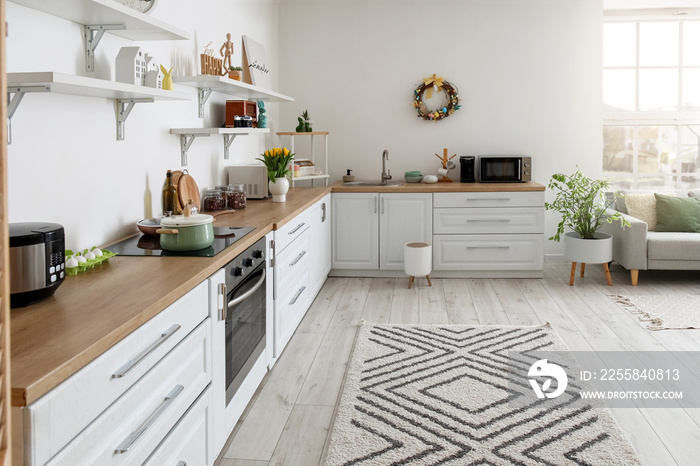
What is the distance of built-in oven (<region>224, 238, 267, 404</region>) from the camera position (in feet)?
7.73

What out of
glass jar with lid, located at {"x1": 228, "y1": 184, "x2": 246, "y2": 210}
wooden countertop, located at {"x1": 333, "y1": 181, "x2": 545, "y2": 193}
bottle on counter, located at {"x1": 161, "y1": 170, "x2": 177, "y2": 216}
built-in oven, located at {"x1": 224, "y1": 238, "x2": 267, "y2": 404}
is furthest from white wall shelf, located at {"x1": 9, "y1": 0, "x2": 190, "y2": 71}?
wooden countertop, located at {"x1": 333, "y1": 181, "x2": 545, "y2": 193}

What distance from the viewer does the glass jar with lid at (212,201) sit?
350 cm

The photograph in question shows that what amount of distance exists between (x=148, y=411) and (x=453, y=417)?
→ 146 cm

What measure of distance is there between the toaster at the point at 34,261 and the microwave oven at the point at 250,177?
8.25 ft

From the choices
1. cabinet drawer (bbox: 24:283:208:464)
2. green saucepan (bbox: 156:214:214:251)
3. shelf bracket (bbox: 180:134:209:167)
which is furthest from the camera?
shelf bracket (bbox: 180:134:209:167)

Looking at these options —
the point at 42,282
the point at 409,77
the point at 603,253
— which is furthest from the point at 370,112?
the point at 42,282

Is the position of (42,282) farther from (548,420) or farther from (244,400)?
(548,420)

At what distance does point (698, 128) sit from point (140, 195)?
520 cm

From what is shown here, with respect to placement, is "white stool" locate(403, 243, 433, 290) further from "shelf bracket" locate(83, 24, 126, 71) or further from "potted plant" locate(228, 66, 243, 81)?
"shelf bracket" locate(83, 24, 126, 71)

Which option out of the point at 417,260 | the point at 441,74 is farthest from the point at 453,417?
the point at 441,74

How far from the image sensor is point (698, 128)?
5.85m

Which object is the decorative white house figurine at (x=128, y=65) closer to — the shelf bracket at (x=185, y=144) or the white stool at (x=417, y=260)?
the shelf bracket at (x=185, y=144)

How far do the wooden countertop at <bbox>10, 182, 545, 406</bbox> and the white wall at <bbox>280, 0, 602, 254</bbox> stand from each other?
3.33 meters

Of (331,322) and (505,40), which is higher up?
(505,40)
